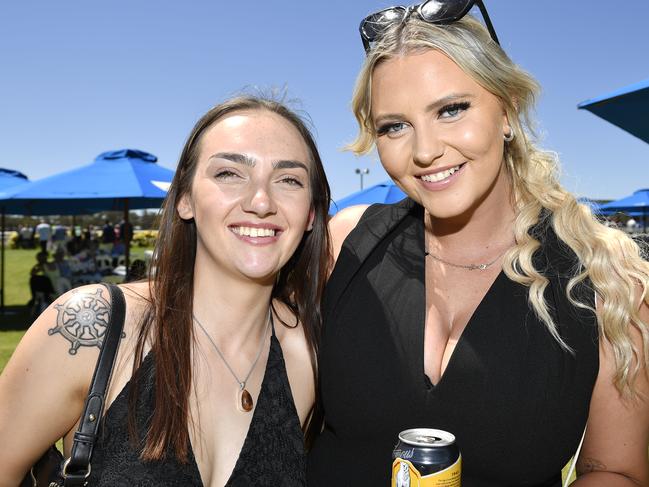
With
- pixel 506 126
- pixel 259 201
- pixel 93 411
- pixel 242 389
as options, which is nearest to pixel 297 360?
pixel 242 389

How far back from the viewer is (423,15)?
2035mm

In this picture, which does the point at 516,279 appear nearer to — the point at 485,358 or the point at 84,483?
the point at 485,358

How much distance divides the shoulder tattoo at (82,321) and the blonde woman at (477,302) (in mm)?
806

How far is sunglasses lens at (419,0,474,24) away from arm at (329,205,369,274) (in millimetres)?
892

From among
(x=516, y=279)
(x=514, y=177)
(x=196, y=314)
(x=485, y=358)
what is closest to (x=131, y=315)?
(x=196, y=314)

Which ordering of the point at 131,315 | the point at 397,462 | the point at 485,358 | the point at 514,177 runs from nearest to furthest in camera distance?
the point at 397,462
the point at 485,358
the point at 131,315
the point at 514,177

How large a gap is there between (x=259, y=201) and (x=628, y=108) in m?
4.60

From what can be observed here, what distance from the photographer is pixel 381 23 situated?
83.5 inches

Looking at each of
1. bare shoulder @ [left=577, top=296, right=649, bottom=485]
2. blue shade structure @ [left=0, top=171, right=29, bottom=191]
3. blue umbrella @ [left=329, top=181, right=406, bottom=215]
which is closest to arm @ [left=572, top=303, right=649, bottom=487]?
bare shoulder @ [left=577, top=296, right=649, bottom=485]

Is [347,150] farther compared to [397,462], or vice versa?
[347,150]

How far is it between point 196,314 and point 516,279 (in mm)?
1198

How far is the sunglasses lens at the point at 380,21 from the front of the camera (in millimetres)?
2107

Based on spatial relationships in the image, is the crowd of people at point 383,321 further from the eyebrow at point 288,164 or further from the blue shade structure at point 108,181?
the blue shade structure at point 108,181

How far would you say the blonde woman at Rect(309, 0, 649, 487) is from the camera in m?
1.82
